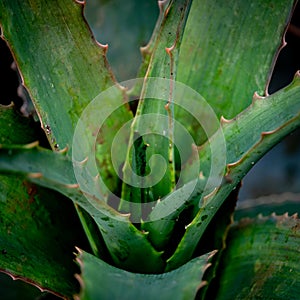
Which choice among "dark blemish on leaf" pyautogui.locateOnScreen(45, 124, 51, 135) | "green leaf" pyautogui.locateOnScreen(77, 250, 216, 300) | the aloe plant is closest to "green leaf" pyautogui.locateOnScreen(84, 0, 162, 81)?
the aloe plant

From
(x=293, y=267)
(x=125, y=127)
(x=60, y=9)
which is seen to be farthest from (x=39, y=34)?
(x=293, y=267)

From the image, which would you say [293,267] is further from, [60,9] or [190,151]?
[60,9]

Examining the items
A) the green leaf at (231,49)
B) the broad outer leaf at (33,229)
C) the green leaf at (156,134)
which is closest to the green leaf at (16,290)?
the broad outer leaf at (33,229)

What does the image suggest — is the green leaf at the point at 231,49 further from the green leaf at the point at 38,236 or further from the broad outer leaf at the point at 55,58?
the green leaf at the point at 38,236

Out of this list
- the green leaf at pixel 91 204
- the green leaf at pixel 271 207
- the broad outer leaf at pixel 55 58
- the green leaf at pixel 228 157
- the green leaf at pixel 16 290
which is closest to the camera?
the green leaf at pixel 91 204

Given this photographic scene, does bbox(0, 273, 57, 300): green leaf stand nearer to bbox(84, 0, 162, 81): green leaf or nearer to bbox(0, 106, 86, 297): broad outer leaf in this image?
bbox(0, 106, 86, 297): broad outer leaf

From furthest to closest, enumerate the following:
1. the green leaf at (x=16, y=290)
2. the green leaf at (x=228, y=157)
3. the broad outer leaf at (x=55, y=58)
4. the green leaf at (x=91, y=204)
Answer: the green leaf at (x=16, y=290) → the broad outer leaf at (x=55, y=58) → the green leaf at (x=228, y=157) → the green leaf at (x=91, y=204)

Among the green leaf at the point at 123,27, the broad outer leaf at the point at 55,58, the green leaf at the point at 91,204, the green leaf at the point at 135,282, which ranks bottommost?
the green leaf at the point at 135,282

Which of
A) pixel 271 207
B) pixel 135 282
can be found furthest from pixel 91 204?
pixel 271 207
